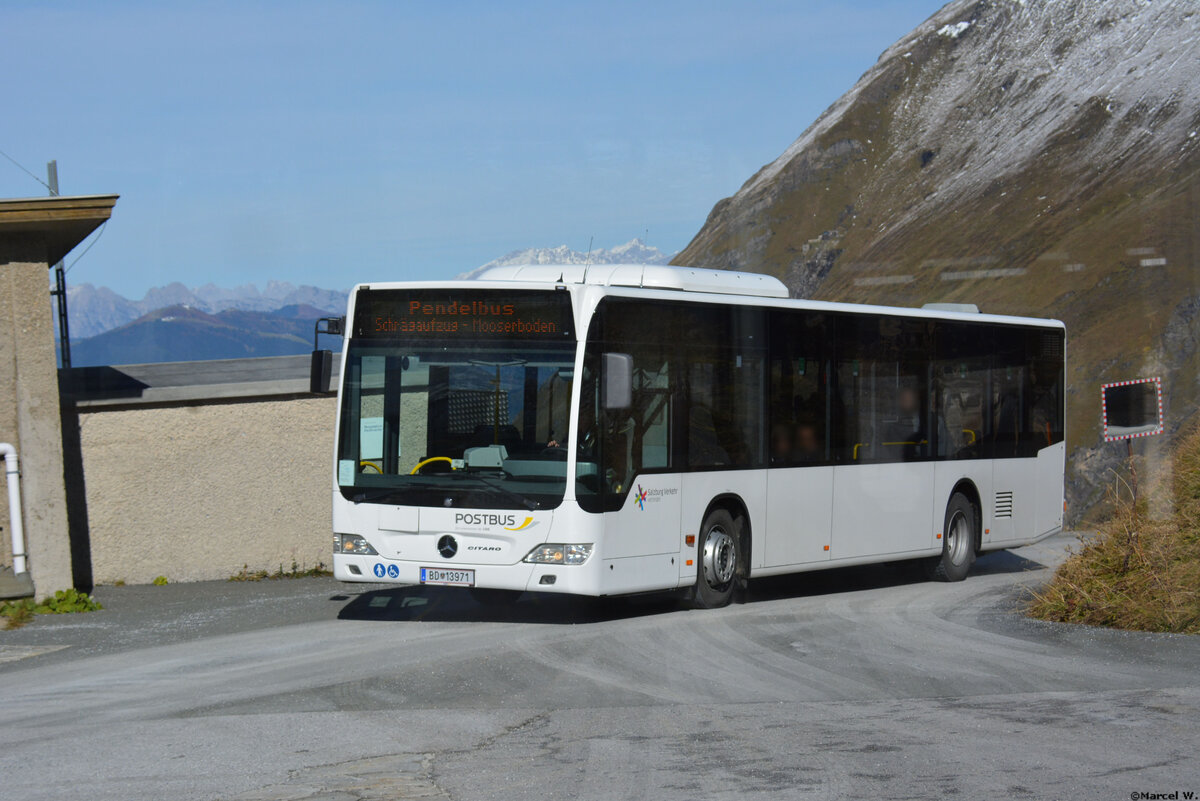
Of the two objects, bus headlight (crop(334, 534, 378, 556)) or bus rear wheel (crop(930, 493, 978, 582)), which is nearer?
bus headlight (crop(334, 534, 378, 556))

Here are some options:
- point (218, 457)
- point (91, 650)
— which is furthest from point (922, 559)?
point (91, 650)

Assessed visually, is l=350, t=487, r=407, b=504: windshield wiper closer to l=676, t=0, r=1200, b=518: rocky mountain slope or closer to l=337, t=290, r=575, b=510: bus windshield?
l=337, t=290, r=575, b=510: bus windshield

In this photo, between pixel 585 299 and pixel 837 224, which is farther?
pixel 837 224

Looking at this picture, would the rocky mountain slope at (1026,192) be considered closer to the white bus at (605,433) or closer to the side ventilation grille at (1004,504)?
the side ventilation grille at (1004,504)

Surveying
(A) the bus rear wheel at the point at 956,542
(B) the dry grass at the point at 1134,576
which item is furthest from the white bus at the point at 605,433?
(B) the dry grass at the point at 1134,576

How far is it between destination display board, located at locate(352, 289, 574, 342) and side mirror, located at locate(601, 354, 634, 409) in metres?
0.51

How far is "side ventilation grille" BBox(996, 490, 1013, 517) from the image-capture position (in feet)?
57.0

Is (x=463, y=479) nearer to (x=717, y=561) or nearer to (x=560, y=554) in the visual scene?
(x=560, y=554)

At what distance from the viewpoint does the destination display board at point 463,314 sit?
38.8 ft

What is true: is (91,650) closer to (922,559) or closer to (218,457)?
(218,457)

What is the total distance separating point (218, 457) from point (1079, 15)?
158 meters

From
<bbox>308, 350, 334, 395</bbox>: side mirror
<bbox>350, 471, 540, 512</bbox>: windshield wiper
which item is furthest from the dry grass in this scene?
<bbox>308, 350, 334, 395</bbox>: side mirror

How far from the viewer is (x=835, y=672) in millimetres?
9883

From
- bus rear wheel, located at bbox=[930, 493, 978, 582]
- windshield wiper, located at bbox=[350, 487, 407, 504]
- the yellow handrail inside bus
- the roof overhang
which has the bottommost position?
bus rear wheel, located at bbox=[930, 493, 978, 582]
